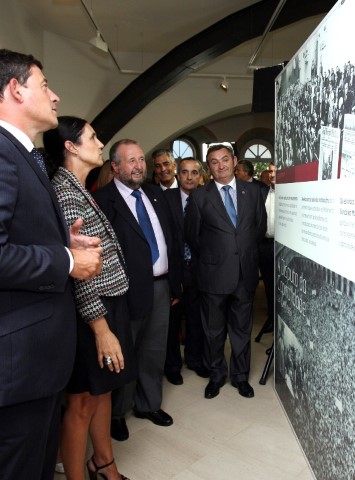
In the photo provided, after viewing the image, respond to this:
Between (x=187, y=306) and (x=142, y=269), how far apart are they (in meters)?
1.19

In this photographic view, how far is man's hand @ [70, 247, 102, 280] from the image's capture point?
1210mm

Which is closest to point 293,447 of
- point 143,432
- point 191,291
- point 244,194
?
point 143,432

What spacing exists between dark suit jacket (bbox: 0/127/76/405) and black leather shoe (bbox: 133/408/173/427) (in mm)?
1518

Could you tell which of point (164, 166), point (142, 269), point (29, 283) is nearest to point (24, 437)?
point (29, 283)

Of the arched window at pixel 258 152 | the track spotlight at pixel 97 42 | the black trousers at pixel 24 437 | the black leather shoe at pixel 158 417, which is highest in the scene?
the track spotlight at pixel 97 42

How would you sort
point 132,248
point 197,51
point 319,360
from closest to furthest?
1. point 319,360
2. point 132,248
3. point 197,51

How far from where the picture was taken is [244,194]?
9.62 ft

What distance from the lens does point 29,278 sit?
1062 millimetres

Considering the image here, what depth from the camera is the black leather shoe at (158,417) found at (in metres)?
2.55

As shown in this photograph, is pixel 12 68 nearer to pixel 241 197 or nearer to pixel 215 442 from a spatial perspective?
pixel 241 197

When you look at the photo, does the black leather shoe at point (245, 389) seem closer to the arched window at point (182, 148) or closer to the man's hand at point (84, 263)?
the man's hand at point (84, 263)

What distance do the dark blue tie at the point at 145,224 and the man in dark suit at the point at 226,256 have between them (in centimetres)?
59

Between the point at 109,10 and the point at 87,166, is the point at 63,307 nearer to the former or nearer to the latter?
the point at 87,166

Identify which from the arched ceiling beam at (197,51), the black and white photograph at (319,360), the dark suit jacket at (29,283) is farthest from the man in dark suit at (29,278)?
the arched ceiling beam at (197,51)
